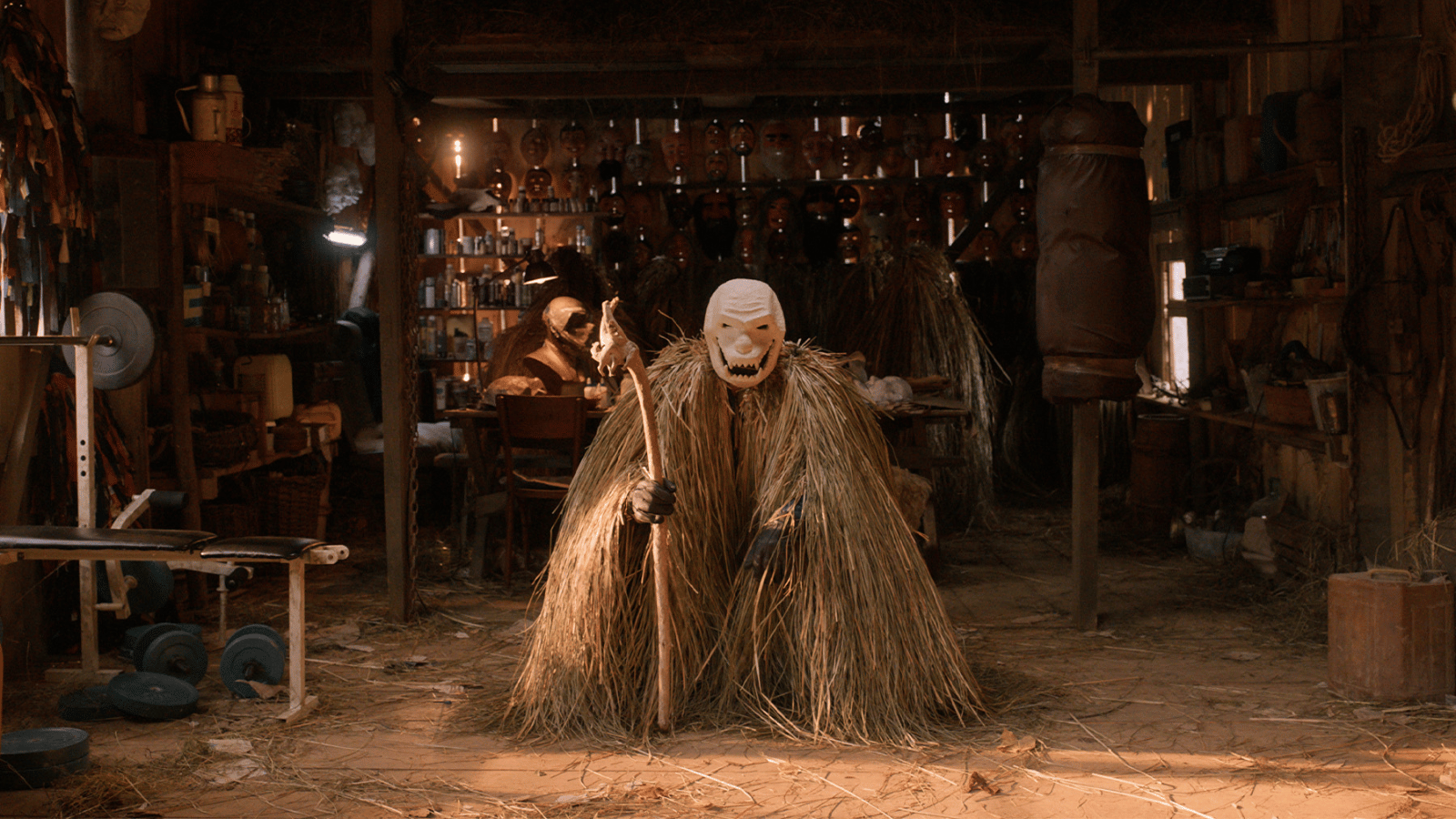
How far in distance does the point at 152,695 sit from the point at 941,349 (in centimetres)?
595

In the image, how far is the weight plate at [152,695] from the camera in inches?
171

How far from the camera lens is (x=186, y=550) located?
4.16 metres

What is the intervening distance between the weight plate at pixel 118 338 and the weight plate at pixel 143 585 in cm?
75

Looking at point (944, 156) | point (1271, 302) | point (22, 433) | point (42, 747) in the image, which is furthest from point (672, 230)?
point (42, 747)

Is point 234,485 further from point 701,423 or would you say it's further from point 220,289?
point 701,423

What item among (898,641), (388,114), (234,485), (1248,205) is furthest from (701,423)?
(1248,205)

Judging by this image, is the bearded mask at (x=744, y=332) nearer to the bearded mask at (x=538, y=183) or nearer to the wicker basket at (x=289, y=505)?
the wicker basket at (x=289, y=505)

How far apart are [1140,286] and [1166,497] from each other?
9.98 ft

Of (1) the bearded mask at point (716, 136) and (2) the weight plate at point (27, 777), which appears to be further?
(1) the bearded mask at point (716, 136)

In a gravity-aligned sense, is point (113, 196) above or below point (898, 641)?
above

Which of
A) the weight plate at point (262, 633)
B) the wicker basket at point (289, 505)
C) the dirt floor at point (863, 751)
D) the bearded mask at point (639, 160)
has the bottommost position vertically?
the dirt floor at point (863, 751)

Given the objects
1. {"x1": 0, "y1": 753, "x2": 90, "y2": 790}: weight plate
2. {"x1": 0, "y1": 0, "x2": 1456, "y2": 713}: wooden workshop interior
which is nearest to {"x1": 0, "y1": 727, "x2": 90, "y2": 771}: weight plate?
{"x1": 0, "y1": 753, "x2": 90, "y2": 790}: weight plate

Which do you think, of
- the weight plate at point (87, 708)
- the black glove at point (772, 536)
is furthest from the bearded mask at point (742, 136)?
the weight plate at point (87, 708)

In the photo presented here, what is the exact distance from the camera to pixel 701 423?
14.3 ft
